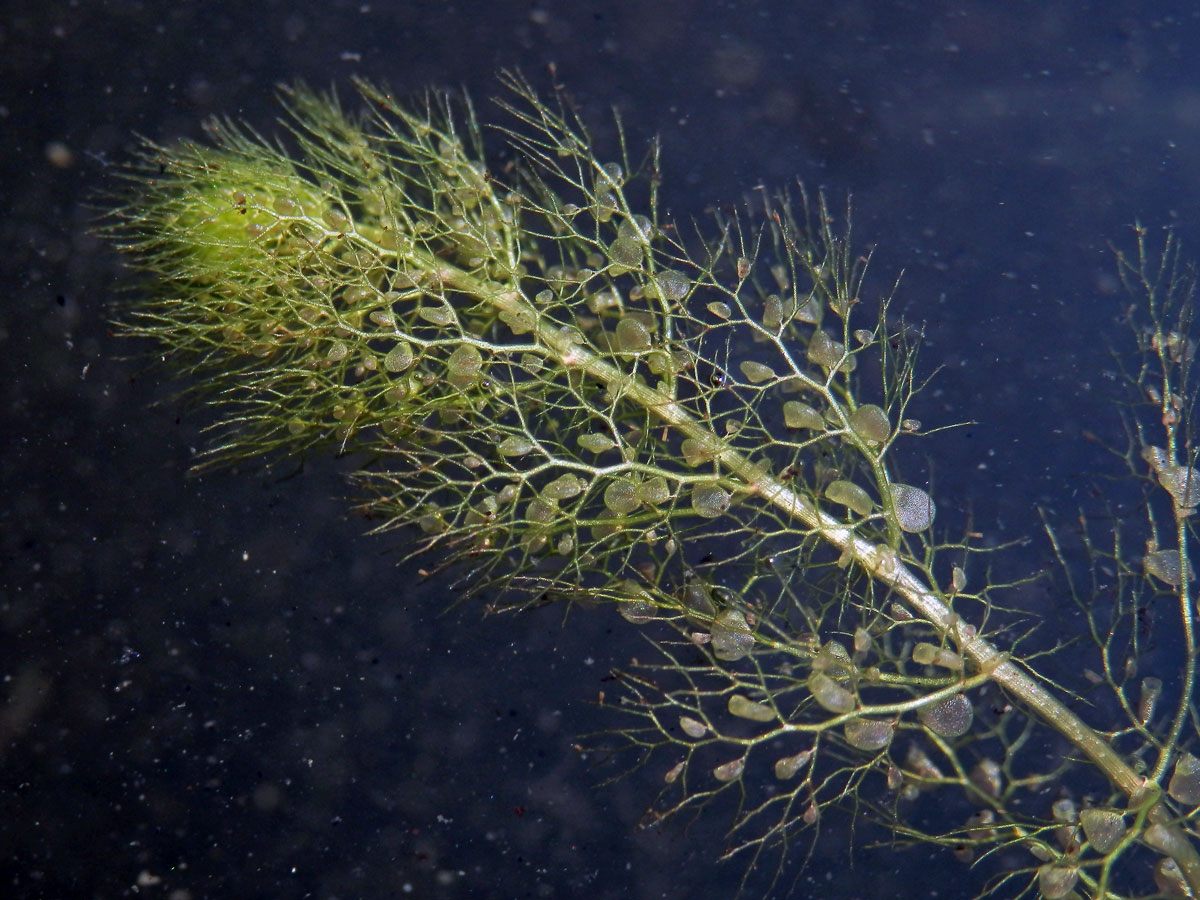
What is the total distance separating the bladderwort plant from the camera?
165 cm

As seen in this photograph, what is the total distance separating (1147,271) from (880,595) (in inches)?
43.5

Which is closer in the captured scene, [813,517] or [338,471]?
[813,517]

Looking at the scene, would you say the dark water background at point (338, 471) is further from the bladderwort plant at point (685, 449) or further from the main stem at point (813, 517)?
the main stem at point (813, 517)

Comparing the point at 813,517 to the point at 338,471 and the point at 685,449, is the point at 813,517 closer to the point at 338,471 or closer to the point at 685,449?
the point at 685,449

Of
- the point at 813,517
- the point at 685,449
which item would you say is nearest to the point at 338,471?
the point at 685,449

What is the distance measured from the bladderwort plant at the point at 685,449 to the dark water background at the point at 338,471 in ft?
0.34

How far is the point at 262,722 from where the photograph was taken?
203 centimetres

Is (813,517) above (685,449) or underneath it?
underneath

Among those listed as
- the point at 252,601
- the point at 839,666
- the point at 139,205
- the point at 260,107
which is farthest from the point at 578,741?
the point at 260,107

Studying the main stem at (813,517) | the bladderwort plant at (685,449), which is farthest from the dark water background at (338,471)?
the main stem at (813,517)

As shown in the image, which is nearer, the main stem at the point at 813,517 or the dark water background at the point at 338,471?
the main stem at the point at 813,517

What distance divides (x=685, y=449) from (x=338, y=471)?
0.86m

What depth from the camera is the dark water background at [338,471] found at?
2020mm

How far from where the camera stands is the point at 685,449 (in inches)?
66.9
